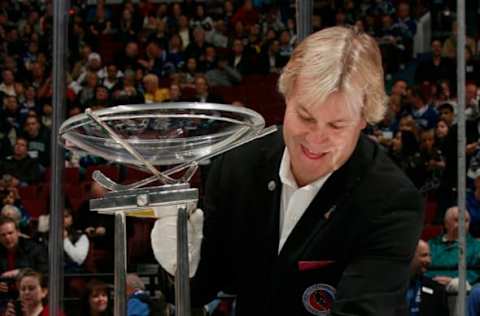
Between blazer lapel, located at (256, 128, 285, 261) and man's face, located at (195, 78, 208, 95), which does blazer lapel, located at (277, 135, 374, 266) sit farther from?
man's face, located at (195, 78, 208, 95)

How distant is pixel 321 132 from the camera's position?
4.68ft

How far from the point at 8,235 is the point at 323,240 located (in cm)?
525

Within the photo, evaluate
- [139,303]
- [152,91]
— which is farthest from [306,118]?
[152,91]

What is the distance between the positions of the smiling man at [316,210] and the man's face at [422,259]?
3.54 meters

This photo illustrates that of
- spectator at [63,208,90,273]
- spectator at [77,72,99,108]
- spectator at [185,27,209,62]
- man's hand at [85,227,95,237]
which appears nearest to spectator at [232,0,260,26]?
spectator at [185,27,209,62]

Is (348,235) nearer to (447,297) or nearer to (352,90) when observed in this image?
(352,90)

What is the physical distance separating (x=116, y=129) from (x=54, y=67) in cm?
97

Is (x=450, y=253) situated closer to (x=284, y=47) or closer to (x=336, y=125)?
(x=336, y=125)

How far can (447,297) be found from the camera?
4.87m

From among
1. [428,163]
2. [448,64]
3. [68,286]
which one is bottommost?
[68,286]

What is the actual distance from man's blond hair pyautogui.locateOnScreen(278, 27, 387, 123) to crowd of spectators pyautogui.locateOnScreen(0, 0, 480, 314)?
17.1 feet

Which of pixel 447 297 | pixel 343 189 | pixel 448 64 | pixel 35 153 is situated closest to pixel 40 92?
pixel 35 153

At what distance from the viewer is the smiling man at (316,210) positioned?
143cm

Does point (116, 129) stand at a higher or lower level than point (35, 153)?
higher
